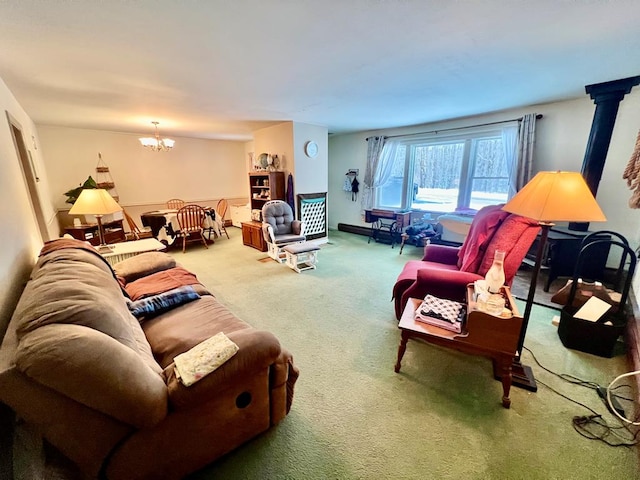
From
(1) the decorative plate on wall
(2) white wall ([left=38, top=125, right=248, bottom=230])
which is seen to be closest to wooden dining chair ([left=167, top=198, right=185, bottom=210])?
(2) white wall ([left=38, top=125, right=248, bottom=230])

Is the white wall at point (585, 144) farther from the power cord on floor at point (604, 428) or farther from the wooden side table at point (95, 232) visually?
the wooden side table at point (95, 232)

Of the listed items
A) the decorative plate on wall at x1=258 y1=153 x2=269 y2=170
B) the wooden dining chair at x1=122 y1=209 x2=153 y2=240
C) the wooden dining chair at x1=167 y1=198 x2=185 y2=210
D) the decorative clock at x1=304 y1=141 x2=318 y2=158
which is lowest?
the wooden dining chair at x1=122 y1=209 x2=153 y2=240

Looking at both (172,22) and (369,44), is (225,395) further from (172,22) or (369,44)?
(369,44)

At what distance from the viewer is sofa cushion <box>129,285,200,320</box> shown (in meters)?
1.84

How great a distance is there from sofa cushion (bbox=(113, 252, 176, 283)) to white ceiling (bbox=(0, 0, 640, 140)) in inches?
65.7

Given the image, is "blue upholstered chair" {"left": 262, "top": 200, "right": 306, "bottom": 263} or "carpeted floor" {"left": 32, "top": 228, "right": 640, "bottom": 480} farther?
"blue upholstered chair" {"left": 262, "top": 200, "right": 306, "bottom": 263}

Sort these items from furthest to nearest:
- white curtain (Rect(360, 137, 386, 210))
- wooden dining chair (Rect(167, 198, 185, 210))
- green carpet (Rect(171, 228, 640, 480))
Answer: wooden dining chair (Rect(167, 198, 185, 210)), white curtain (Rect(360, 137, 386, 210)), green carpet (Rect(171, 228, 640, 480))

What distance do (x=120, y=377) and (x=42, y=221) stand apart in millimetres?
3661

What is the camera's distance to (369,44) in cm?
191

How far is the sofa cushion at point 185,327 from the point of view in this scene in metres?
1.55

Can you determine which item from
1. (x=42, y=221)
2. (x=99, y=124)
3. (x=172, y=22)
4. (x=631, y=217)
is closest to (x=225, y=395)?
(x=172, y=22)

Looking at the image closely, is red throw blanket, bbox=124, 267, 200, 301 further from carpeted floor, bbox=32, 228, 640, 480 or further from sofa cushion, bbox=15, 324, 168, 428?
sofa cushion, bbox=15, 324, 168, 428

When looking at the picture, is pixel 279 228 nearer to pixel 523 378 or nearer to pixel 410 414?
pixel 410 414

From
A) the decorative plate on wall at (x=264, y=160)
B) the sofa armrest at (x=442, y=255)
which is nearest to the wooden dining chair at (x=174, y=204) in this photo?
the decorative plate on wall at (x=264, y=160)
